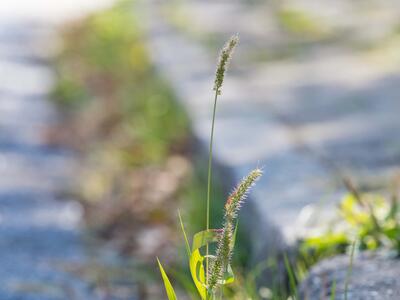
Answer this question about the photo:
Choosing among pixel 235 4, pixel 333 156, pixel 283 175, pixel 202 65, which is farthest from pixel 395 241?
pixel 235 4

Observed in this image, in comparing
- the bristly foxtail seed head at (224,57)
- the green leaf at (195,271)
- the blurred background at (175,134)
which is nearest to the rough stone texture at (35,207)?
the blurred background at (175,134)

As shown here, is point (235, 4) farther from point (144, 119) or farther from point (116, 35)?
point (144, 119)

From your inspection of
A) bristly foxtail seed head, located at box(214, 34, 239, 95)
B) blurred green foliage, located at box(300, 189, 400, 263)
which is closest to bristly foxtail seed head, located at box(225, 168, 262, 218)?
bristly foxtail seed head, located at box(214, 34, 239, 95)

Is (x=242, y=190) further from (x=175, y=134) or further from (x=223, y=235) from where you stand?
(x=175, y=134)

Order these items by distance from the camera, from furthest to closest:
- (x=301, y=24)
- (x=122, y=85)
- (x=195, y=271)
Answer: (x=301, y=24)
(x=122, y=85)
(x=195, y=271)

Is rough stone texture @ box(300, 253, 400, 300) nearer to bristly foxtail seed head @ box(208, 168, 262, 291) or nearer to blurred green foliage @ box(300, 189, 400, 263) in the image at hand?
blurred green foliage @ box(300, 189, 400, 263)

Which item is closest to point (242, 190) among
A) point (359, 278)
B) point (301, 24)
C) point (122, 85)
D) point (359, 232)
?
point (359, 278)
